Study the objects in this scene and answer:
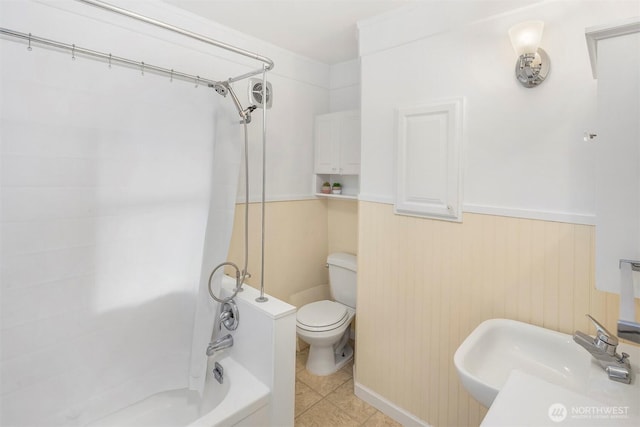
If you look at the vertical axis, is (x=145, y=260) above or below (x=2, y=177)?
below

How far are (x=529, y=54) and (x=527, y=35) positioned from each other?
8cm

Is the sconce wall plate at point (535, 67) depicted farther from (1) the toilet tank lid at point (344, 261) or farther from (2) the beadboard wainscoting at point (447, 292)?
(1) the toilet tank lid at point (344, 261)

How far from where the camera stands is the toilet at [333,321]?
2.28 meters

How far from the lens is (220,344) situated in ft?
5.54

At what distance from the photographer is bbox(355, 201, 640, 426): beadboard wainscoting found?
55.9 inches

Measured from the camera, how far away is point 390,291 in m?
2.01

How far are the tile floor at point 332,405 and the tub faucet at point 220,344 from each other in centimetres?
73

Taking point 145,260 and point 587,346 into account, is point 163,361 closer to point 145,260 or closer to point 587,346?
point 145,260

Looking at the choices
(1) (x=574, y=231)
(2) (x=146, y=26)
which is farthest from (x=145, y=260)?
(1) (x=574, y=231)

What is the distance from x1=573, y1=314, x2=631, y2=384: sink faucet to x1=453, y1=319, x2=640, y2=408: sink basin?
0.14ft

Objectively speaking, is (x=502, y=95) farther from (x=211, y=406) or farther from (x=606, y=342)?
(x=211, y=406)

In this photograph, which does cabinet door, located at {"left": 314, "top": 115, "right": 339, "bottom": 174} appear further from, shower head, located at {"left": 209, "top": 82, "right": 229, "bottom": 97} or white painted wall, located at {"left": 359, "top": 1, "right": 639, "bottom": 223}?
shower head, located at {"left": 209, "top": 82, "right": 229, "bottom": 97}

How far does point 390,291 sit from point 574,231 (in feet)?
3.24

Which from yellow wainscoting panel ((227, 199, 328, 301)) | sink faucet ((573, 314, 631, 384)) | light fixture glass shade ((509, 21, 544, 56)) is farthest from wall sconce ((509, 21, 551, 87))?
yellow wainscoting panel ((227, 199, 328, 301))
